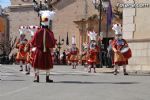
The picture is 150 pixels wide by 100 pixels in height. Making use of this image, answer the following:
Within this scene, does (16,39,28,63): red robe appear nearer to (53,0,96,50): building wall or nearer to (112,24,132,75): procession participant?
(112,24,132,75): procession participant

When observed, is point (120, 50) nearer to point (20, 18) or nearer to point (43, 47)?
point (43, 47)

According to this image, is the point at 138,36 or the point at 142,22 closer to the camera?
the point at 142,22

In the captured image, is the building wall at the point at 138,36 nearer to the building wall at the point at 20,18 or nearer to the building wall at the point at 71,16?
the building wall at the point at 71,16

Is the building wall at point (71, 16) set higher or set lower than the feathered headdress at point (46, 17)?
higher

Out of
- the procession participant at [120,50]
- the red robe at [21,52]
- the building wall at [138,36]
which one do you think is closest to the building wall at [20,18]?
the red robe at [21,52]

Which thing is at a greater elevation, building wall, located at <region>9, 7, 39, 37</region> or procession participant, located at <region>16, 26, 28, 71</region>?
building wall, located at <region>9, 7, 39, 37</region>

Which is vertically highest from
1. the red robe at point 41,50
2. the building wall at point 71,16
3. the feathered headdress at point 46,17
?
the building wall at point 71,16

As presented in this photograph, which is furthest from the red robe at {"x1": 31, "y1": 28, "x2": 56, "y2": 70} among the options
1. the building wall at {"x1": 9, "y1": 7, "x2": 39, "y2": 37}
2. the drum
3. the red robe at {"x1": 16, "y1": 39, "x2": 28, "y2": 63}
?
the building wall at {"x1": 9, "y1": 7, "x2": 39, "y2": 37}

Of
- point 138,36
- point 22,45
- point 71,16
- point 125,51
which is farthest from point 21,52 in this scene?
point 71,16

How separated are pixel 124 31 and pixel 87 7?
124 feet

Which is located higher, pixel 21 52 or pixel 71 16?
pixel 71 16

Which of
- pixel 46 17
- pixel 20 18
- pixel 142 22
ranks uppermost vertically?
pixel 20 18

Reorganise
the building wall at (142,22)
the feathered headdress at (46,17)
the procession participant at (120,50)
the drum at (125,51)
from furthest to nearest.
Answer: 1. the building wall at (142,22)
2. the drum at (125,51)
3. the procession participant at (120,50)
4. the feathered headdress at (46,17)

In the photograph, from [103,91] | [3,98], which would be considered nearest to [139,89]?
[103,91]
